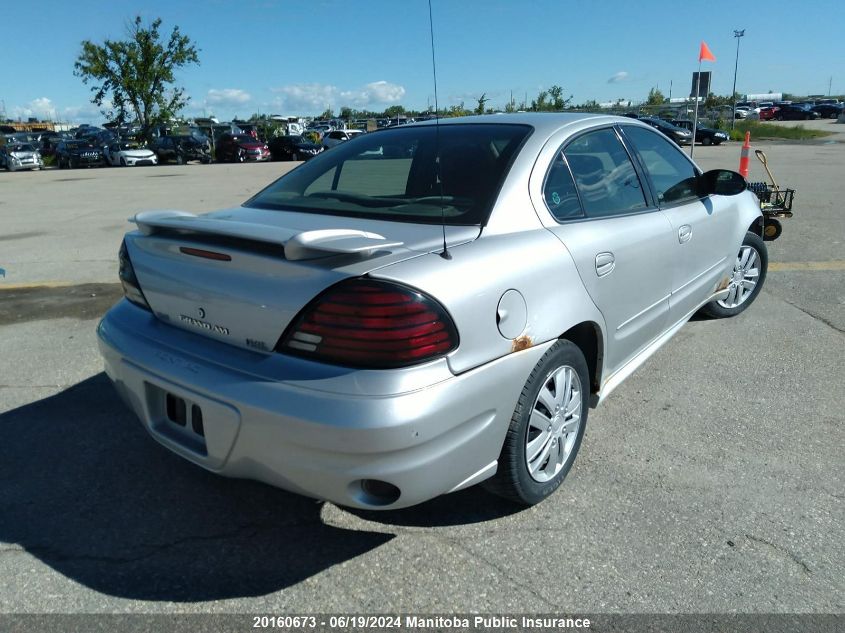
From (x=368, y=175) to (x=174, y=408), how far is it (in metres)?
1.45

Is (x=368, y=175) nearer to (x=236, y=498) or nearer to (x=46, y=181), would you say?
(x=236, y=498)

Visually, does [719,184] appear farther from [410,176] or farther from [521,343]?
[521,343]

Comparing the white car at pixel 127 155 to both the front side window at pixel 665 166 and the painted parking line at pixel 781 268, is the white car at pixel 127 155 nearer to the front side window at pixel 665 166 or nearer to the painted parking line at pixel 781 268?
the painted parking line at pixel 781 268

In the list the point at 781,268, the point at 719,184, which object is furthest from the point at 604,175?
the point at 781,268

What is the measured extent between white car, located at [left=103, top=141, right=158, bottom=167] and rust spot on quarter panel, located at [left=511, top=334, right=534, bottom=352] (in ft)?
104

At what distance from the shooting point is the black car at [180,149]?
3195 centimetres

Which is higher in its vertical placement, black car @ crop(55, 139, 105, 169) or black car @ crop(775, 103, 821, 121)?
black car @ crop(55, 139, 105, 169)

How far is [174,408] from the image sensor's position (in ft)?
8.14

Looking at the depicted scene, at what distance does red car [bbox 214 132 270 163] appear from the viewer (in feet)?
102

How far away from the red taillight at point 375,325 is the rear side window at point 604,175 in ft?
4.11

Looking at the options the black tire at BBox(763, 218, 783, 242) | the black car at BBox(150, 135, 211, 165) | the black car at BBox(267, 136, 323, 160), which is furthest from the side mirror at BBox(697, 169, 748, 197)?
the black car at BBox(150, 135, 211, 165)

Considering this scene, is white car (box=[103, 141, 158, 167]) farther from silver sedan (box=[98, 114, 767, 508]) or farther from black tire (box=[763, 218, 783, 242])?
silver sedan (box=[98, 114, 767, 508])

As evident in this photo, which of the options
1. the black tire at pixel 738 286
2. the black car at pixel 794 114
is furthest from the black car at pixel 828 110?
the black tire at pixel 738 286

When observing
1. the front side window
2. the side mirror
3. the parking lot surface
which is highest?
the front side window
